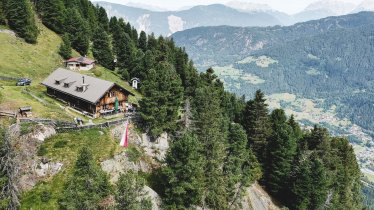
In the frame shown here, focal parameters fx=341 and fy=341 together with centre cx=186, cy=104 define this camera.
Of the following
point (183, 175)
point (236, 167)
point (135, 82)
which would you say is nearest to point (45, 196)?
point (183, 175)

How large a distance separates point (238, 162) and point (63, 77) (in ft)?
148

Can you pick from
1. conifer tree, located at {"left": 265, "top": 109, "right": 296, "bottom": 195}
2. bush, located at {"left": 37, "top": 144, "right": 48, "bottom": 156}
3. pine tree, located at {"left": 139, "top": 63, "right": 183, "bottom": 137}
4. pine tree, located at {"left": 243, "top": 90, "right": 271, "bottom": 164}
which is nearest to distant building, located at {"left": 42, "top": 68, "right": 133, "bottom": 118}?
pine tree, located at {"left": 139, "top": 63, "right": 183, "bottom": 137}

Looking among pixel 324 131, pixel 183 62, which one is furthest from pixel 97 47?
pixel 324 131

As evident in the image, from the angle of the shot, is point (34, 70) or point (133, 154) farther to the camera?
point (34, 70)

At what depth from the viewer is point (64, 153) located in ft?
181

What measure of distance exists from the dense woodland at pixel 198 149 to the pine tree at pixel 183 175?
161 mm

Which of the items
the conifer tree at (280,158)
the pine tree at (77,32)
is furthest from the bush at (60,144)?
the pine tree at (77,32)

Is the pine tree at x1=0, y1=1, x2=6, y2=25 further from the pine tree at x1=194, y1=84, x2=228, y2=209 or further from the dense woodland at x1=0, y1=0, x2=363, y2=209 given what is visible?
the pine tree at x1=194, y1=84, x2=228, y2=209

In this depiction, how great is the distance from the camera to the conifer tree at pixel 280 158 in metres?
81.4

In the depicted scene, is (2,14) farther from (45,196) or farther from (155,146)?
(45,196)

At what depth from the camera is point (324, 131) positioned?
89562 millimetres

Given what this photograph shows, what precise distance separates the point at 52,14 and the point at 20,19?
57.9ft

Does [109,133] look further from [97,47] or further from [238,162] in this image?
[97,47]

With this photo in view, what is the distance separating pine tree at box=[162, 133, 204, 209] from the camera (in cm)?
5362
